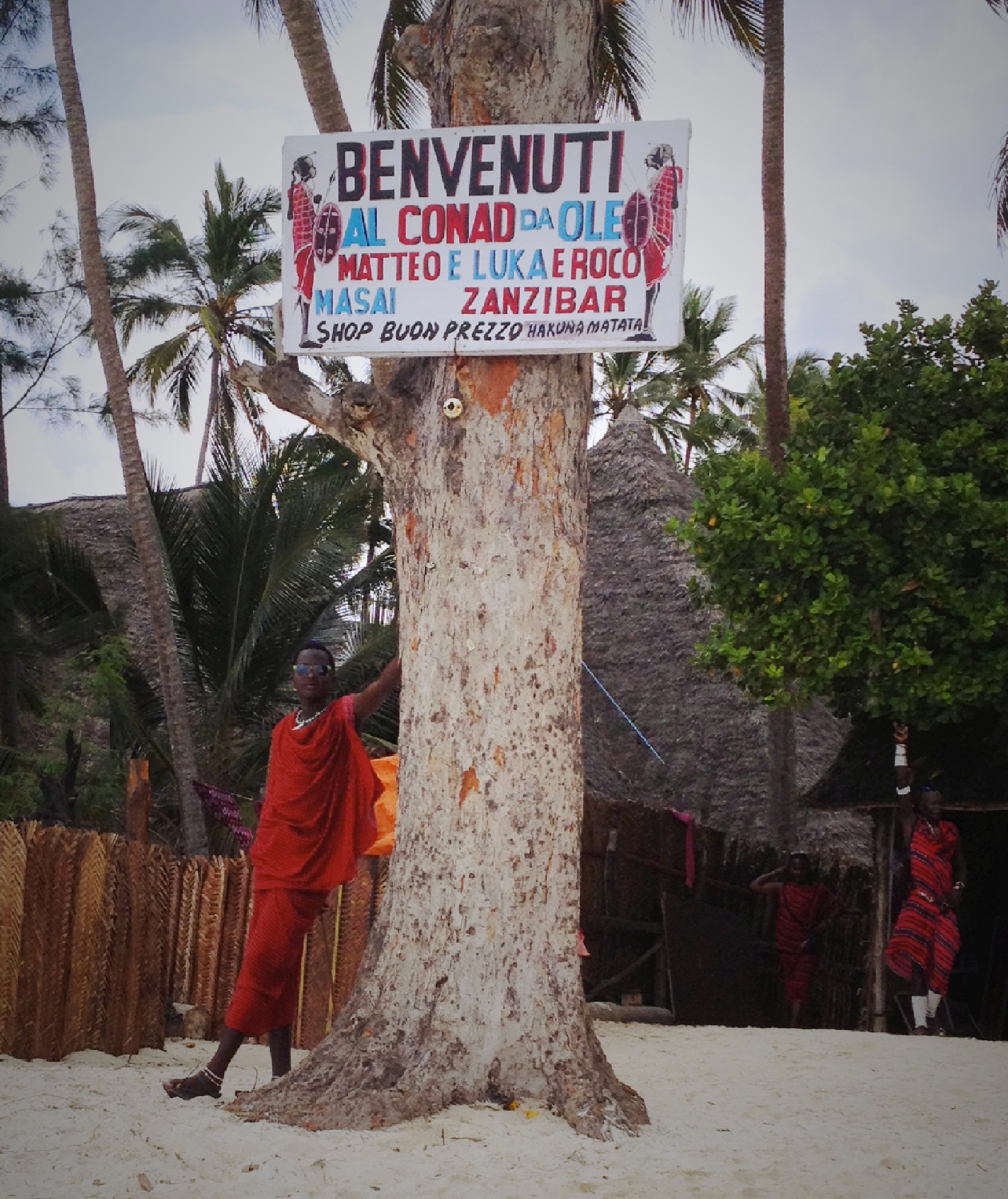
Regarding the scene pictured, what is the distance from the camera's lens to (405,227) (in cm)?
520

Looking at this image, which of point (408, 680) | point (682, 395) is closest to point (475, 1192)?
point (408, 680)

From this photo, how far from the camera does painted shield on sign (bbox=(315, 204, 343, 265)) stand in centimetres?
526

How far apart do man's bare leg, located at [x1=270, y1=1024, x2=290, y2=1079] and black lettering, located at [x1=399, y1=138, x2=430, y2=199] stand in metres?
3.22

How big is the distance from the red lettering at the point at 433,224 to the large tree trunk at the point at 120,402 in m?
6.57

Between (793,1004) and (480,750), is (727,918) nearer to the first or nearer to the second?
(793,1004)

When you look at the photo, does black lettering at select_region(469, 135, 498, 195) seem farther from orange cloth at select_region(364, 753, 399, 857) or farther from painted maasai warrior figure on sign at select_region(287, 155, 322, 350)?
orange cloth at select_region(364, 753, 399, 857)

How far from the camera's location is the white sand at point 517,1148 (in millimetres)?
3785

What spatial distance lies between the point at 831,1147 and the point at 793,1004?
6.31 meters

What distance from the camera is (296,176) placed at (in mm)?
5305

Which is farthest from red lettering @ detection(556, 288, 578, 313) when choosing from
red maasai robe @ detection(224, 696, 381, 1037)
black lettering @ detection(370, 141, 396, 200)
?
red maasai robe @ detection(224, 696, 381, 1037)

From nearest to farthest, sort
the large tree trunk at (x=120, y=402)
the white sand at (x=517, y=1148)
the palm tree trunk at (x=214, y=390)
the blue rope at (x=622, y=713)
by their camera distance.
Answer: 1. the white sand at (x=517, y=1148)
2. the large tree trunk at (x=120, y=402)
3. the blue rope at (x=622, y=713)
4. the palm tree trunk at (x=214, y=390)

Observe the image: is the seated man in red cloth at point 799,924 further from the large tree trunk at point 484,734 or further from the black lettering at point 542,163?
the black lettering at point 542,163

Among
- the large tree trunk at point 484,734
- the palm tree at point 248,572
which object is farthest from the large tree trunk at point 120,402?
the large tree trunk at point 484,734

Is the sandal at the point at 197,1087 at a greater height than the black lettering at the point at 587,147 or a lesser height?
lesser
